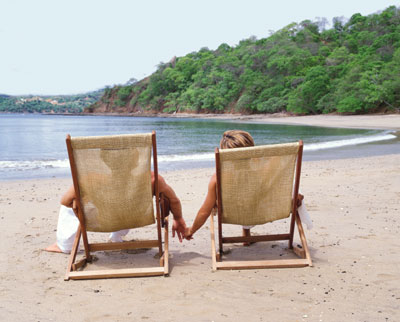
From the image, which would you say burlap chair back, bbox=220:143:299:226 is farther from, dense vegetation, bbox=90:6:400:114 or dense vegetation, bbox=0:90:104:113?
dense vegetation, bbox=0:90:104:113

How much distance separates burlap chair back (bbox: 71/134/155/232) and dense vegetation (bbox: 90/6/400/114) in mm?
42313

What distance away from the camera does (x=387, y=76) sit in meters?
41.8

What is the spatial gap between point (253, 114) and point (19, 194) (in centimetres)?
5914

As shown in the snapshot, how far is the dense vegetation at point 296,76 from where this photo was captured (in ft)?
144

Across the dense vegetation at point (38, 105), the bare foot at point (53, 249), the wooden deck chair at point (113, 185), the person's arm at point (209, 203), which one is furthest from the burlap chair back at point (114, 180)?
the dense vegetation at point (38, 105)

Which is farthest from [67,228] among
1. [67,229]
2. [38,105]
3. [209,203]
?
[38,105]

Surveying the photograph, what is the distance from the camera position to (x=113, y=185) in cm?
292

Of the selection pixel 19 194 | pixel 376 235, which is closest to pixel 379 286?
pixel 376 235

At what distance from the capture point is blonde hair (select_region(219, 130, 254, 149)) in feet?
10.3

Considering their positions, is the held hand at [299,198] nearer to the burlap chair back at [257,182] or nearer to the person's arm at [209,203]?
the burlap chair back at [257,182]

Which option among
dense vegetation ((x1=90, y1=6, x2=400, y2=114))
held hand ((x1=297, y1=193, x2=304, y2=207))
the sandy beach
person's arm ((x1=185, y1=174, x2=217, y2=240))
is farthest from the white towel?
dense vegetation ((x1=90, y1=6, x2=400, y2=114))

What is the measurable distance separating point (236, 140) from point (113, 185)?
1.06 metres

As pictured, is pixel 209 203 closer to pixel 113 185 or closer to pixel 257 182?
pixel 257 182

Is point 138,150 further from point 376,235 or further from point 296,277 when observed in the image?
point 376,235
